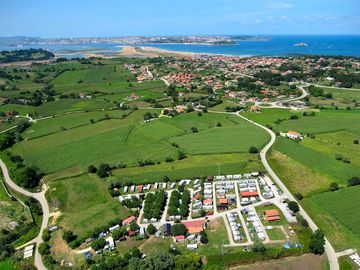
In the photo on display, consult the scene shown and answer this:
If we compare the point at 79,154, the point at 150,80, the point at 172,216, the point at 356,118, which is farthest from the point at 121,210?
the point at 150,80

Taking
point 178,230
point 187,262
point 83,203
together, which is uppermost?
point 187,262

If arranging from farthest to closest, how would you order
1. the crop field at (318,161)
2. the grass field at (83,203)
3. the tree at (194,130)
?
the tree at (194,130), the crop field at (318,161), the grass field at (83,203)

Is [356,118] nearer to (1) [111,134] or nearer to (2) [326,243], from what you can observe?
(2) [326,243]

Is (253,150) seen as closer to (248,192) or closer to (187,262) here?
(248,192)

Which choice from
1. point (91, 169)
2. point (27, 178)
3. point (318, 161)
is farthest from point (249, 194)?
point (27, 178)

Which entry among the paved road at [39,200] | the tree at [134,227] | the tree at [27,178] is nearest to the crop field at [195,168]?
the paved road at [39,200]

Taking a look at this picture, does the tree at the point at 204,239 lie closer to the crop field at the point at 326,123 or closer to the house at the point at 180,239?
the house at the point at 180,239

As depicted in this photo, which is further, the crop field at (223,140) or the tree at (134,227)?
the crop field at (223,140)
